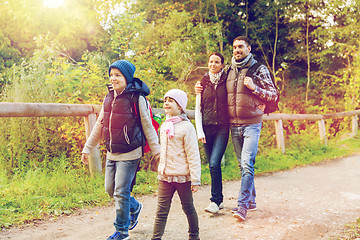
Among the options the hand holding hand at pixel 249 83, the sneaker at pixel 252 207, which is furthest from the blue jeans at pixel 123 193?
the sneaker at pixel 252 207

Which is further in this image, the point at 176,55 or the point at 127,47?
the point at 176,55

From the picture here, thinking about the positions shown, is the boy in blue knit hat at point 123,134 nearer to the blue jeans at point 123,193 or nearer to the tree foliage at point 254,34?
the blue jeans at point 123,193

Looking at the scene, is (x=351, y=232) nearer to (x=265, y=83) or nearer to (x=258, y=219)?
(x=258, y=219)

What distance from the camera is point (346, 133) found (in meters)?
14.6

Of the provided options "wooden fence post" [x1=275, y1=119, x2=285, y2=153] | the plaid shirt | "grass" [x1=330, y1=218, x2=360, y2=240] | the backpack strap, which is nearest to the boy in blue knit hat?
the backpack strap

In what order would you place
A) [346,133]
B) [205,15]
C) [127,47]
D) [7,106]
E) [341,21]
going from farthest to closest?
1. [341,21]
2. [205,15]
3. [346,133]
4. [127,47]
5. [7,106]

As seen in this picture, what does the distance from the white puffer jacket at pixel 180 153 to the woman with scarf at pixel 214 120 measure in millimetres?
1112

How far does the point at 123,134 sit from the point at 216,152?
56.2 inches

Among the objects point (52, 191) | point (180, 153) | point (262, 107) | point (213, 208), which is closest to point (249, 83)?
point (262, 107)

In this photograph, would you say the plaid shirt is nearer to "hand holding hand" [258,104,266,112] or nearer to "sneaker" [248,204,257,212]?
"hand holding hand" [258,104,266,112]

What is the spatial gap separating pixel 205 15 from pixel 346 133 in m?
8.94

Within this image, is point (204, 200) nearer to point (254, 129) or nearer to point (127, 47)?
point (254, 129)

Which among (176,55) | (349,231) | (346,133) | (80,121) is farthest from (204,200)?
(346,133)

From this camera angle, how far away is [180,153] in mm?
3037
